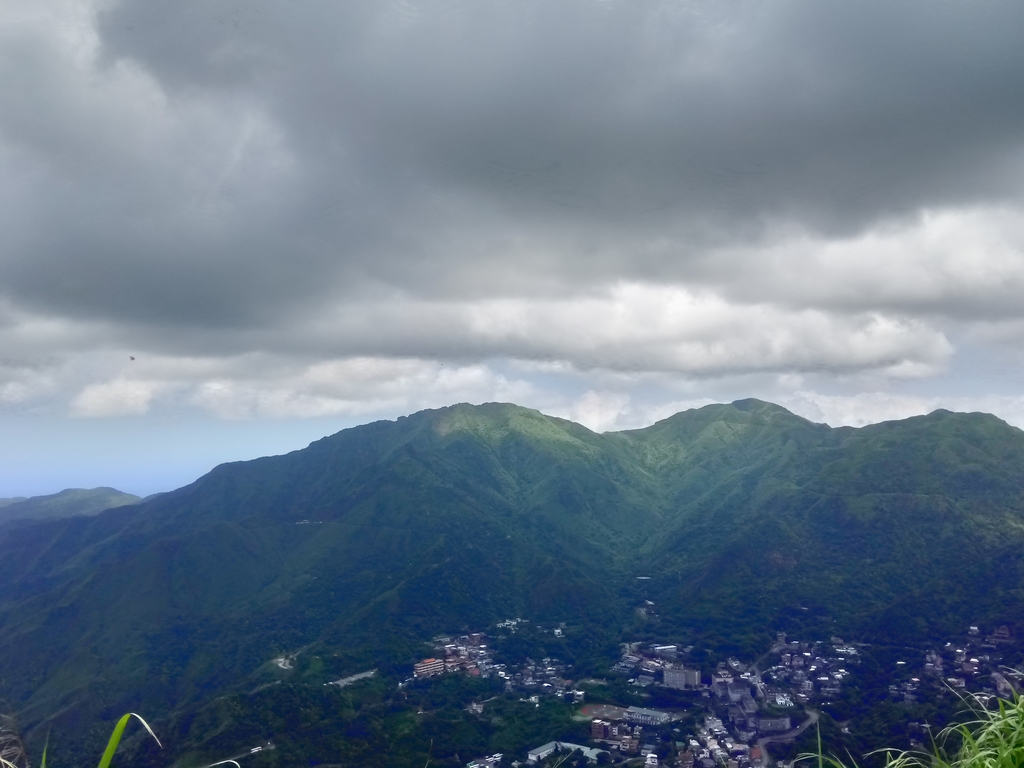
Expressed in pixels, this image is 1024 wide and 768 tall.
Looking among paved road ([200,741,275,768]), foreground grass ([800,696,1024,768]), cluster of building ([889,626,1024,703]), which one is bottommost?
cluster of building ([889,626,1024,703])

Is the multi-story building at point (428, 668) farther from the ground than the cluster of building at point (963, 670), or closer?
closer

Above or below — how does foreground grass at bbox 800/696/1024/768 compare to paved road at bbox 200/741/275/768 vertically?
above

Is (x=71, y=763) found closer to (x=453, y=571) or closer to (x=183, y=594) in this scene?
(x=183, y=594)

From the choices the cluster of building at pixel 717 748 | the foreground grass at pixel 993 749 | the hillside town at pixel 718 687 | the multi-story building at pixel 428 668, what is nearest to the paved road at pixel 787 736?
the hillside town at pixel 718 687

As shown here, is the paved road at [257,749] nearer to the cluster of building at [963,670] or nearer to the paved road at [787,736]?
the paved road at [787,736]

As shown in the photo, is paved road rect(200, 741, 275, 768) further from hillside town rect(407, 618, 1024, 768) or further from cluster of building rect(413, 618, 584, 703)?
cluster of building rect(413, 618, 584, 703)

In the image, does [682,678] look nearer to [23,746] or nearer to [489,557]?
[489,557]

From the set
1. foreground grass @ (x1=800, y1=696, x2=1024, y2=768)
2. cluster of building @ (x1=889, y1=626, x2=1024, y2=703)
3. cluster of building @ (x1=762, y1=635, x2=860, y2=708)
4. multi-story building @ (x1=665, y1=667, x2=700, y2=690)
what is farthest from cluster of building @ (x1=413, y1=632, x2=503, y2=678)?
foreground grass @ (x1=800, y1=696, x2=1024, y2=768)
